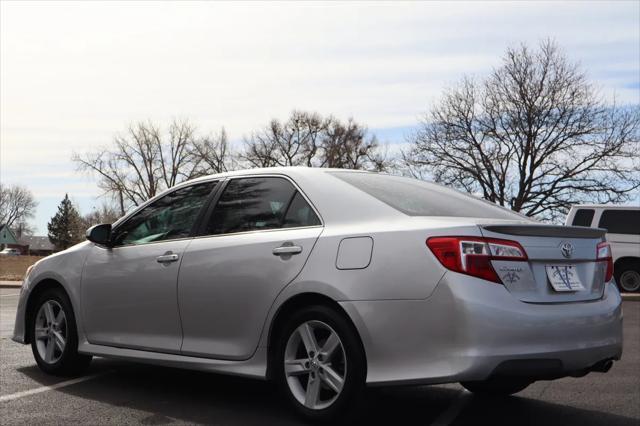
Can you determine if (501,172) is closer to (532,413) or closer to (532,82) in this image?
(532,82)

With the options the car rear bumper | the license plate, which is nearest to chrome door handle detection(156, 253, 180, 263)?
the car rear bumper

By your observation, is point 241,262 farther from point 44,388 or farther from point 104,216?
point 104,216

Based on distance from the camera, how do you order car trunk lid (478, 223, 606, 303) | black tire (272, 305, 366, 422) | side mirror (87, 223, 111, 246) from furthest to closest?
side mirror (87, 223, 111, 246) → black tire (272, 305, 366, 422) → car trunk lid (478, 223, 606, 303)

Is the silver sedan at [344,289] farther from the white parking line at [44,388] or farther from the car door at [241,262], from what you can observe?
the white parking line at [44,388]

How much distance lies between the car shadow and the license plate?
3.22 ft

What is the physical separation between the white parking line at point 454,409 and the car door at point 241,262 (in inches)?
48.4

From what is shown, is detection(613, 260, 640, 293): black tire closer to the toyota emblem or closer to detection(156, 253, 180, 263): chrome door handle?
the toyota emblem

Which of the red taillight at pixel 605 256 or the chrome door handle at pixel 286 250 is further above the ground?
the chrome door handle at pixel 286 250

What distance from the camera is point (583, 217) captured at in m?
17.0

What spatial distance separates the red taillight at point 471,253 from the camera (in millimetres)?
4043

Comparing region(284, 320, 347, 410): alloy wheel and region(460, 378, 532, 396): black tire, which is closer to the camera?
region(284, 320, 347, 410): alloy wheel

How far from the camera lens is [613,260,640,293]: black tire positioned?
56.2ft

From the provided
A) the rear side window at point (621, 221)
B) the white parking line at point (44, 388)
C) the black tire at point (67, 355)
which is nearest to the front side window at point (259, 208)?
the black tire at point (67, 355)

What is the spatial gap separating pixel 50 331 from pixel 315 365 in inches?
109
